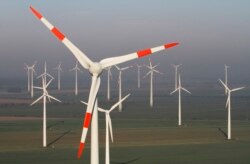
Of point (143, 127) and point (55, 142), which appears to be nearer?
point (55, 142)

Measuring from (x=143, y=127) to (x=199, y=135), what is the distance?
12.8 meters

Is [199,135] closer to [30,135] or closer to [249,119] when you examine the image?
[30,135]

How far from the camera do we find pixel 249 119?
11112 cm

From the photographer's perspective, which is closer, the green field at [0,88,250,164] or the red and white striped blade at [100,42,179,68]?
the red and white striped blade at [100,42,179,68]

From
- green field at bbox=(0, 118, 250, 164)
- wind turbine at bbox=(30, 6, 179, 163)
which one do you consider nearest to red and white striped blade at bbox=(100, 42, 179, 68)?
wind turbine at bbox=(30, 6, 179, 163)

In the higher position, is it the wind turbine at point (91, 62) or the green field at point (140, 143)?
the wind turbine at point (91, 62)

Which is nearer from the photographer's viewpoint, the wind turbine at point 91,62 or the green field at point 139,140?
the wind turbine at point 91,62

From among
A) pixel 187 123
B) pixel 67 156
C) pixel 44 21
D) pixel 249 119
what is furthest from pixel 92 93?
pixel 249 119

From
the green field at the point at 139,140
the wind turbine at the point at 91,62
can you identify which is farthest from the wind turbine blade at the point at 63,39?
the green field at the point at 139,140

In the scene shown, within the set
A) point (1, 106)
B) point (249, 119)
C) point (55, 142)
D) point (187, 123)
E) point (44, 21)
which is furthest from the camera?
point (1, 106)

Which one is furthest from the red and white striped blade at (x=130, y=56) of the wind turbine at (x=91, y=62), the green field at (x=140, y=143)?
the green field at (x=140, y=143)

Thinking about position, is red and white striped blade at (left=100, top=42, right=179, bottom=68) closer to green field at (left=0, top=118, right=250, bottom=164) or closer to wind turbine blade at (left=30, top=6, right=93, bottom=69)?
wind turbine blade at (left=30, top=6, right=93, bottom=69)

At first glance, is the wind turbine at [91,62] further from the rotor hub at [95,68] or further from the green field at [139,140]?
the green field at [139,140]

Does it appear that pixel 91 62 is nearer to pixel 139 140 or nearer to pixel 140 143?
pixel 140 143
